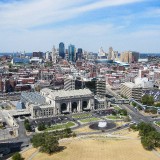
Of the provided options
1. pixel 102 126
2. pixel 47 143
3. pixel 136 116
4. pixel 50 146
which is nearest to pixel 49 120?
pixel 102 126

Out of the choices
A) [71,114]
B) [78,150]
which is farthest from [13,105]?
[78,150]

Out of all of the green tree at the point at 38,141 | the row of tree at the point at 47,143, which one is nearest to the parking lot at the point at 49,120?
the green tree at the point at 38,141

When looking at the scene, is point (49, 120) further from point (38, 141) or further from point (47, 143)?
point (47, 143)

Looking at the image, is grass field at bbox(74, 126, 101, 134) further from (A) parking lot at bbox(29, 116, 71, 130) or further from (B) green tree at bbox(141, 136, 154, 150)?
(B) green tree at bbox(141, 136, 154, 150)

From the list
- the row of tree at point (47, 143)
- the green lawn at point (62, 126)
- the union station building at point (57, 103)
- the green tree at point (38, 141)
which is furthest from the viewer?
the union station building at point (57, 103)

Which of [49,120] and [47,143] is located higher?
[47,143]

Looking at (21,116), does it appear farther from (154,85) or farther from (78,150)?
(154,85)

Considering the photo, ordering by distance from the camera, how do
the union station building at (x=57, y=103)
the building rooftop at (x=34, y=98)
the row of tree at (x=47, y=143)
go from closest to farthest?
the row of tree at (x=47, y=143) → the union station building at (x=57, y=103) → the building rooftop at (x=34, y=98)

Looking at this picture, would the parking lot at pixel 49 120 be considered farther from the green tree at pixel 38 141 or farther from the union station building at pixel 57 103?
the green tree at pixel 38 141

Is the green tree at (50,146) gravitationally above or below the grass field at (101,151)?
above
